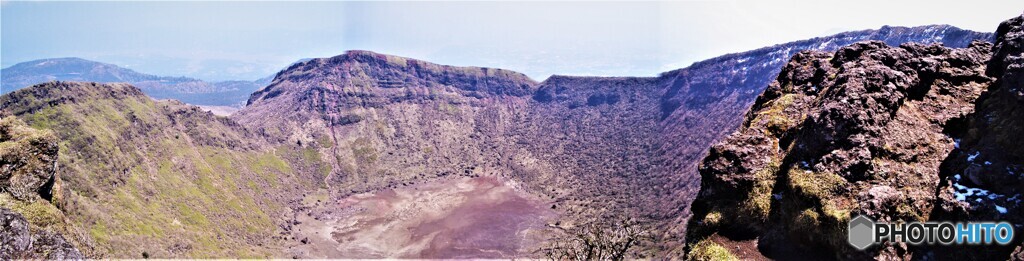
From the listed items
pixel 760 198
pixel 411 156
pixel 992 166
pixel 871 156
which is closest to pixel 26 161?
pixel 760 198

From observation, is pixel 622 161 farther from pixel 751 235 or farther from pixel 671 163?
pixel 751 235

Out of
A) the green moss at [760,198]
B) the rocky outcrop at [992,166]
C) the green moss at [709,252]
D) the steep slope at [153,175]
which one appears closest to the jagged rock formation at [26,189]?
the green moss at [709,252]

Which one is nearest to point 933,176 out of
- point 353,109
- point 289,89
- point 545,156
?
point 545,156

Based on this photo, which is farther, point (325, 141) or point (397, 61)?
point (397, 61)

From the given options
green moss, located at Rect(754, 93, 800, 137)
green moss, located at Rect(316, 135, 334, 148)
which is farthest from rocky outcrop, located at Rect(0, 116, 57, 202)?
green moss, located at Rect(316, 135, 334, 148)

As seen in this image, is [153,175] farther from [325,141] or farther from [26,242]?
[26,242]

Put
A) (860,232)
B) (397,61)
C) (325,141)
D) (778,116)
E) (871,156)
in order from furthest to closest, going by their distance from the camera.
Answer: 1. (397,61)
2. (325,141)
3. (778,116)
4. (871,156)
5. (860,232)

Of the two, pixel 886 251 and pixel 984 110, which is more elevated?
pixel 984 110
